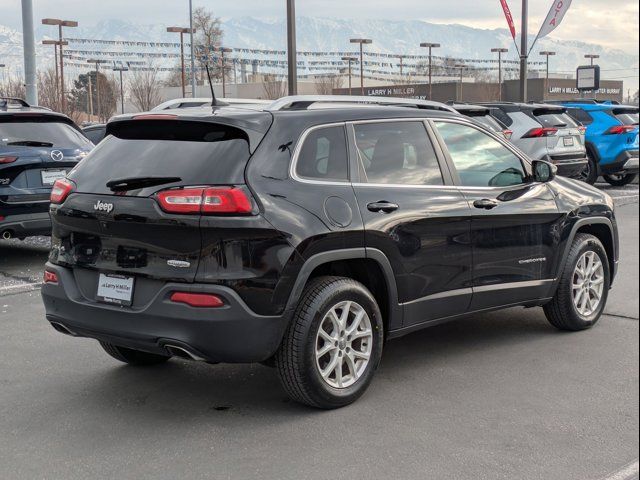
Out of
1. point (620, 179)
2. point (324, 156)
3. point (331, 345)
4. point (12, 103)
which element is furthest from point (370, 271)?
point (620, 179)

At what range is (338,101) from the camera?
17.8 ft

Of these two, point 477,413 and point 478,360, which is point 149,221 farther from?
point 478,360

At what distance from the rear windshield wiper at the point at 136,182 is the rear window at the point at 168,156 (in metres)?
0.02

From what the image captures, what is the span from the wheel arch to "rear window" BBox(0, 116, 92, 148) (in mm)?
5647

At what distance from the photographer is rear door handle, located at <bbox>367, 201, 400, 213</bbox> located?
16.1 ft

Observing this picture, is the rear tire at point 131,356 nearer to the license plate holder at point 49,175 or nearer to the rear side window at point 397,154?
the rear side window at point 397,154

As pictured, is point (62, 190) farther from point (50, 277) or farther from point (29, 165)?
point (29, 165)

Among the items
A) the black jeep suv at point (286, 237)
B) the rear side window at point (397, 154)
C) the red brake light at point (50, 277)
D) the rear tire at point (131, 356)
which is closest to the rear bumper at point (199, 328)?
the black jeep suv at point (286, 237)

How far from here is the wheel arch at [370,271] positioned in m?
4.71

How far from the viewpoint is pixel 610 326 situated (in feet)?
21.5

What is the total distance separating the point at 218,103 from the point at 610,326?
11.4 feet

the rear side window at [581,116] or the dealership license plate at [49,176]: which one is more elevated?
the rear side window at [581,116]

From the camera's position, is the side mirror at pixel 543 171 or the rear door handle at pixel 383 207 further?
the side mirror at pixel 543 171

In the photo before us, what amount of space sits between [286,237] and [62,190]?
1503 mm
